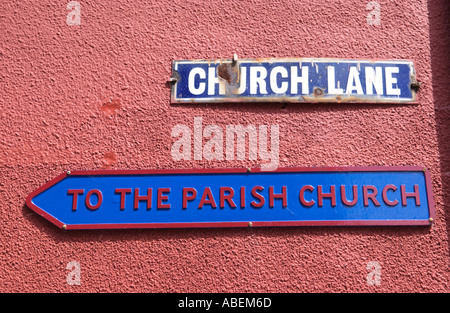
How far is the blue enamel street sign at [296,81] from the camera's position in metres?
2.28

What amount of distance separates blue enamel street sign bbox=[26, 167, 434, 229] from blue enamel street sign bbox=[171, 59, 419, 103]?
45 centimetres

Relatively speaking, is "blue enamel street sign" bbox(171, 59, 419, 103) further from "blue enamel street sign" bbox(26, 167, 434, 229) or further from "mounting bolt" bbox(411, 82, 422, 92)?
"blue enamel street sign" bbox(26, 167, 434, 229)

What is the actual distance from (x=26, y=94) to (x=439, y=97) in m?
2.53

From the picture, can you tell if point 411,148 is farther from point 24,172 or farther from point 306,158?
point 24,172

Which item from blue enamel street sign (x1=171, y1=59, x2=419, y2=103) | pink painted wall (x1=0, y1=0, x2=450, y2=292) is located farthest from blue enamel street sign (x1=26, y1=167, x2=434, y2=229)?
blue enamel street sign (x1=171, y1=59, x2=419, y2=103)

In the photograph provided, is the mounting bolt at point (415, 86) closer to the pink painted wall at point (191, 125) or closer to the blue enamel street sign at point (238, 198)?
the pink painted wall at point (191, 125)

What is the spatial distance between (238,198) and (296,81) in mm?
790

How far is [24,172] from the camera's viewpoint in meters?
2.27

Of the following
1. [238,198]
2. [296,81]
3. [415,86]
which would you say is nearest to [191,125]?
[238,198]

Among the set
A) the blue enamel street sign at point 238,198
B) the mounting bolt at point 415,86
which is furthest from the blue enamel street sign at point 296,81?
the blue enamel street sign at point 238,198

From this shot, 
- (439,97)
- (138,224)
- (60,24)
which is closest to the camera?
(138,224)

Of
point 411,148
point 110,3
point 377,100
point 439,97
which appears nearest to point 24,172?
point 110,3

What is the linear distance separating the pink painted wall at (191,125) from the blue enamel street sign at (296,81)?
60mm

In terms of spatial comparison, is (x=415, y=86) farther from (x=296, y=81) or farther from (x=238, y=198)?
(x=238, y=198)
